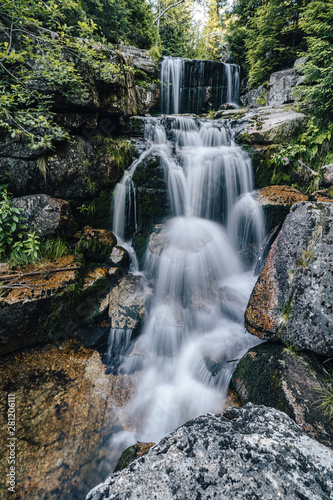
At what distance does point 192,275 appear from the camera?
4645 millimetres

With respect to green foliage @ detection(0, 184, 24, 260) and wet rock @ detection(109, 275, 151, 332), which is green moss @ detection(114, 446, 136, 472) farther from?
green foliage @ detection(0, 184, 24, 260)

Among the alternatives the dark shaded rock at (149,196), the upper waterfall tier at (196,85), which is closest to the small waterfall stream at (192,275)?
the dark shaded rock at (149,196)

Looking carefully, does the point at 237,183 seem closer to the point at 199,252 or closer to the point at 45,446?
the point at 199,252

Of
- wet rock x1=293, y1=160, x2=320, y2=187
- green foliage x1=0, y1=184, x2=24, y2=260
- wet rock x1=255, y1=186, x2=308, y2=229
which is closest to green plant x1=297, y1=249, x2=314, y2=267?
wet rock x1=255, y1=186, x2=308, y2=229

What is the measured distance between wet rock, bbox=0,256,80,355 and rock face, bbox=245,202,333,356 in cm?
322

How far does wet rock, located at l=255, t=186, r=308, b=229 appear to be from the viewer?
489cm

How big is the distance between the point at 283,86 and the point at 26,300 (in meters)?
11.7

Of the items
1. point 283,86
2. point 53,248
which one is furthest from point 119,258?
point 283,86

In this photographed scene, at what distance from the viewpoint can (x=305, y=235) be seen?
2992 mm

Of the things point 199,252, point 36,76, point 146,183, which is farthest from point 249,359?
point 36,76

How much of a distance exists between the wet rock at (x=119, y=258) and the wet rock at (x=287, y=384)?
121 inches

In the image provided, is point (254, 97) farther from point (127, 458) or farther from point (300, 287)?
point (127, 458)

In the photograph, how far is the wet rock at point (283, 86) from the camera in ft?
27.0

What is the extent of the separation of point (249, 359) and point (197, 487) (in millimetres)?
2045
